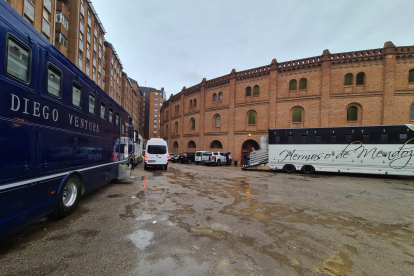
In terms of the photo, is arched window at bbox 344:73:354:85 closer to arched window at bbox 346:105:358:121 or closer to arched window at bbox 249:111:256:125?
arched window at bbox 346:105:358:121

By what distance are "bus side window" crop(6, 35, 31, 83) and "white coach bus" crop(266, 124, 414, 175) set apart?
16.9m

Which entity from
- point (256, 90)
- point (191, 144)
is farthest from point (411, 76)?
point (191, 144)

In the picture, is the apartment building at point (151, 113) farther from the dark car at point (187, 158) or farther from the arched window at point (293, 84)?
the arched window at point (293, 84)

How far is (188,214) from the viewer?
209 inches

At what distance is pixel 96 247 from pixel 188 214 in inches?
93.6

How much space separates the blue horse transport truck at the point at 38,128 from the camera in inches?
119

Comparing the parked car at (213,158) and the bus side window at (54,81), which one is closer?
the bus side window at (54,81)

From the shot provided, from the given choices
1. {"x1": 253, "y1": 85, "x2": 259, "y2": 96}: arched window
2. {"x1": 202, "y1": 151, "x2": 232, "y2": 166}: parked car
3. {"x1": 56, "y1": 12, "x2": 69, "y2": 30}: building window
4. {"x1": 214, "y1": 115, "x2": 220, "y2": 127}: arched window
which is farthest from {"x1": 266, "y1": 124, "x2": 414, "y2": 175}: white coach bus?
{"x1": 56, "y1": 12, "x2": 69, "y2": 30}: building window

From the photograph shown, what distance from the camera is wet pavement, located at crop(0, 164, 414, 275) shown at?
294 cm

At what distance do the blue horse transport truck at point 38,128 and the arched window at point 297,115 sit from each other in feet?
76.2

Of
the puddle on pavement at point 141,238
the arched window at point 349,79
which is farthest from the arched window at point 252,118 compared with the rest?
the puddle on pavement at point 141,238

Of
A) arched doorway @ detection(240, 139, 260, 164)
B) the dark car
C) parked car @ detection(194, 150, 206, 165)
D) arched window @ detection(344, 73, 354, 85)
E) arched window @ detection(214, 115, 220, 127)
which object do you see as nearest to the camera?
arched window @ detection(344, 73, 354, 85)

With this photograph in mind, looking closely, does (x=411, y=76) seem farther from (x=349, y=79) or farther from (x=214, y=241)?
(x=214, y=241)

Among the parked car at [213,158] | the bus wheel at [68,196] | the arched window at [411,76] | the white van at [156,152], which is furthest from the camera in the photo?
the parked car at [213,158]
